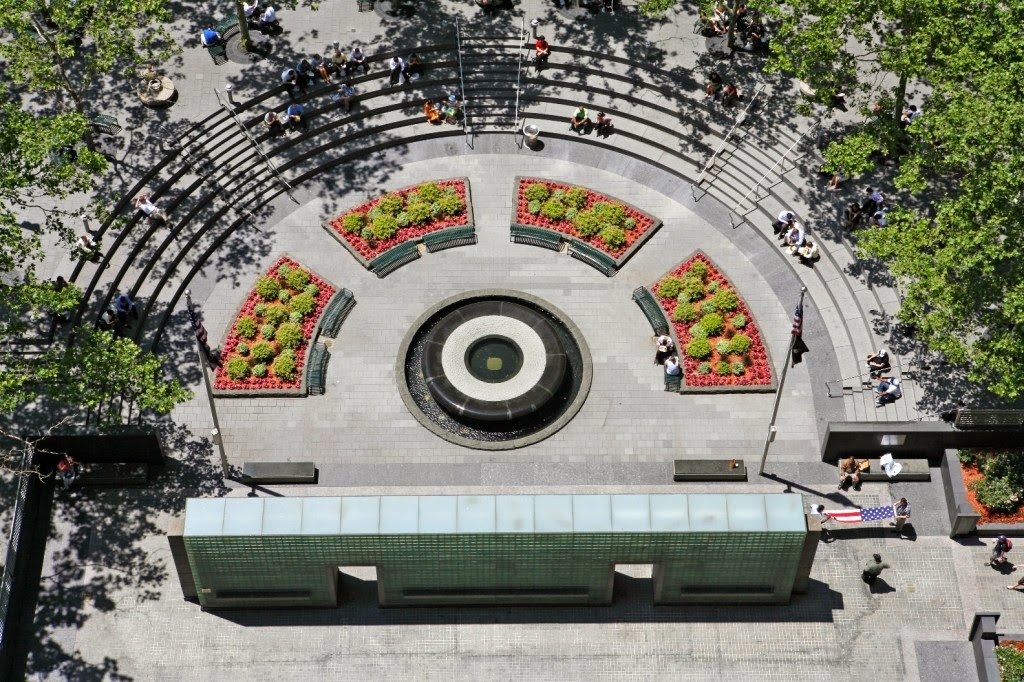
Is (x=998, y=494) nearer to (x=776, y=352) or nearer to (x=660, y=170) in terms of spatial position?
(x=776, y=352)

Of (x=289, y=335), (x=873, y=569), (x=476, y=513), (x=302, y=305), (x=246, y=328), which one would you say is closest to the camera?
(x=476, y=513)

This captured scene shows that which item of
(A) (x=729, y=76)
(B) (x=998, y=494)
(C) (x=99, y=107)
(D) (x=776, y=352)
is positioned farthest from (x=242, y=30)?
(B) (x=998, y=494)

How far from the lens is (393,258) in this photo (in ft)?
206

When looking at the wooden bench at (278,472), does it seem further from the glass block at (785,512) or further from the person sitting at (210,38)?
the person sitting at (210,38)

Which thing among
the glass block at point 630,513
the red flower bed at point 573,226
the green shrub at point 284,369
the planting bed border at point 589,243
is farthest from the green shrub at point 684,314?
the green shrub at point 284,369

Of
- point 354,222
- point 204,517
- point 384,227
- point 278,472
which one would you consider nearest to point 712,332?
point 384,227

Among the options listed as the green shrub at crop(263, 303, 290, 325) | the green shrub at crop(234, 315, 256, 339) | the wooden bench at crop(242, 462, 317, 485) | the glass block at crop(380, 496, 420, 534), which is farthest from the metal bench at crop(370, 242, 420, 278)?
the glass block at crop(380, 496, 420, 534)

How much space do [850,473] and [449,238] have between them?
21.6m

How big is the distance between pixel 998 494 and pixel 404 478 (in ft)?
81.7

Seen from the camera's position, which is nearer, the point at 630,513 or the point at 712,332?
the point at 630,513

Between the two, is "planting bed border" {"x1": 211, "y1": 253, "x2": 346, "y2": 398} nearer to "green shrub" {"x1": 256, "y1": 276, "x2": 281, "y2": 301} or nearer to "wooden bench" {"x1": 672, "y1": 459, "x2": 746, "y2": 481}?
"green shrub" {"x1": 256, "y1": 276, "x2": 281, "y2": 301}

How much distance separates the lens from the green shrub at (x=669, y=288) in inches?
2418

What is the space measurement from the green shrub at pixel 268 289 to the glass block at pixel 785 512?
81.1 ft

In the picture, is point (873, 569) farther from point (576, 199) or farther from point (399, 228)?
point (399, 228)
